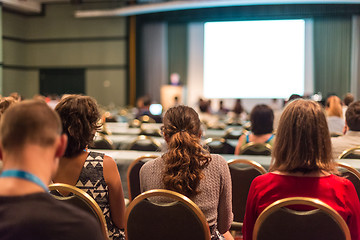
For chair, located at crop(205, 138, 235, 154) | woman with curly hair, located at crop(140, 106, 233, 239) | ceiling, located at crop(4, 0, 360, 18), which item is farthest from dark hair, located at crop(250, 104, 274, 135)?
ceiling, located at crop(4, 0, 360, 18)

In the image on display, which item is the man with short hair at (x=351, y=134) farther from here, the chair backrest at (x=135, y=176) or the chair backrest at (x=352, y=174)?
the chair backrest at (x=135, y=176)

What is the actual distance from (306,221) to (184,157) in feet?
2.25

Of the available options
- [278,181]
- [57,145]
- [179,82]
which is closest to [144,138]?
[278,181]

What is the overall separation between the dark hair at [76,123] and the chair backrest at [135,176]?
96cm

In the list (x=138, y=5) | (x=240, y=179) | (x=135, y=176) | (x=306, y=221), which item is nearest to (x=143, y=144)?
(x=135, y=176)

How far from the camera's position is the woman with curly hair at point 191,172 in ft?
7.22

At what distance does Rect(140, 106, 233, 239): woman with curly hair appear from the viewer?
7.22ft

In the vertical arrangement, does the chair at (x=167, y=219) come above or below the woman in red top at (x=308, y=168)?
below

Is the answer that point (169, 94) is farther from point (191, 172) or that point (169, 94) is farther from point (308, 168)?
point (308, 168)

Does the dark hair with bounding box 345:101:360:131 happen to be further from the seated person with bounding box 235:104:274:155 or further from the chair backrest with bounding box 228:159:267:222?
the chair backrest with bounding box 228:159:267:222

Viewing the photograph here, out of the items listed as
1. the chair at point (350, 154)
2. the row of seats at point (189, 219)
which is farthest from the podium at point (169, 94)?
the row of seats at point (189, 219)

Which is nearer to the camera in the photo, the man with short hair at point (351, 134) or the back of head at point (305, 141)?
the back of head at point (305, 141)

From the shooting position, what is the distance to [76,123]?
234cm

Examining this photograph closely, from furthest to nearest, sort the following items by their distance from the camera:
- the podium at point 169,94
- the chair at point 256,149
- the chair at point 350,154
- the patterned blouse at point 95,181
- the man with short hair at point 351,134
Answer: the podium at point 169,94 → the chair at point 256,149 → the man with short hair at point 351,134 → the chair at point 350,154 → the patterned blouse at point 95,181
